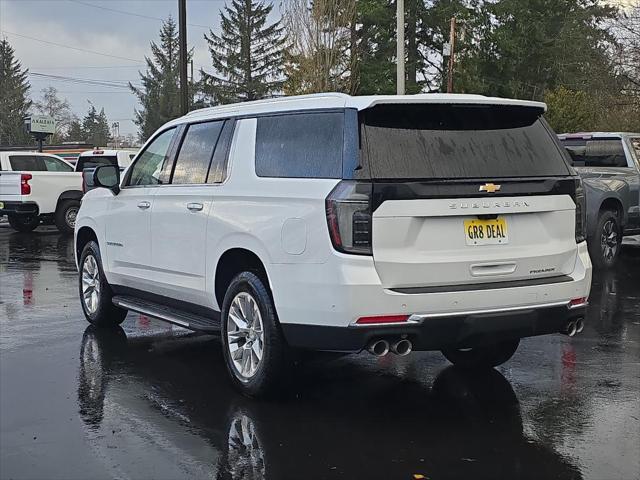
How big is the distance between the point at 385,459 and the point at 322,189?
159cm

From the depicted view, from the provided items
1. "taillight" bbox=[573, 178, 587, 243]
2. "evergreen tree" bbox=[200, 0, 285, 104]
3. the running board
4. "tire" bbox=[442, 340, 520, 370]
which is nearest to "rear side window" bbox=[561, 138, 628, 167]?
"tire" bbox=[442, 340, 520, 370]

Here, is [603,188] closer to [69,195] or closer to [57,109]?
[69,195]

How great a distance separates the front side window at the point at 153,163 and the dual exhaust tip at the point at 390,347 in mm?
2836

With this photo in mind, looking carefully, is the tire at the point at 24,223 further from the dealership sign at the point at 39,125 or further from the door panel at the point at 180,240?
the door panel at the point at 180,240

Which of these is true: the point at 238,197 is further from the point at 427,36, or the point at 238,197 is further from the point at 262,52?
the point at 262,52

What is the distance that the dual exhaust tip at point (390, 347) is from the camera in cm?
483

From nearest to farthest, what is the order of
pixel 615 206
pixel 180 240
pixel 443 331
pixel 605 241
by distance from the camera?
pixel 443 331, pixel 180 240, pixel 605 241, pixel 615 206

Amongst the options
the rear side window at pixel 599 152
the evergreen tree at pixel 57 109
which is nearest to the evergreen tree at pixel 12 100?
the evergreen tree at pixel 57 109

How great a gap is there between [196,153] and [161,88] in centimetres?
6668

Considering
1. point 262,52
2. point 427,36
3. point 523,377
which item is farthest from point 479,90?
point 523,377

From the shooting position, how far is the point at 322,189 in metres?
4.96

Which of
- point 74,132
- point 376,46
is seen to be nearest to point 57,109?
point 74,132

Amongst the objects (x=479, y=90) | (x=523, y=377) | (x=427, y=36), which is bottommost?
(x=523, y=377)

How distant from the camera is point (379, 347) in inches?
191
